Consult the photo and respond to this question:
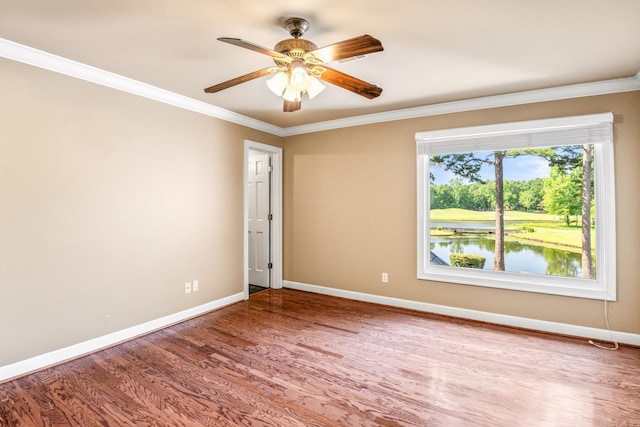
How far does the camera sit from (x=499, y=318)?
11.1ft

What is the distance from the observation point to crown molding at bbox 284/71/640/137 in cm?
290

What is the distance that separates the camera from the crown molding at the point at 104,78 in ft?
7.59

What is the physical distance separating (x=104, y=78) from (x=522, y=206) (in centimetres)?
418

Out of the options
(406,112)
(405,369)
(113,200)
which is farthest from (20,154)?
(406,112)

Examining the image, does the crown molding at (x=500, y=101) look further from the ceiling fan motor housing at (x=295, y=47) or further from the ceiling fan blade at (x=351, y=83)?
the ceiling fan motor housing at (x=295, y=47)

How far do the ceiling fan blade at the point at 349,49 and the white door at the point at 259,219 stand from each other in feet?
10.4

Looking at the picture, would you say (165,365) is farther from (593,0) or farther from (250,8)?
(593,0)

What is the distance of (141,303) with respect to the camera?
10.2ft

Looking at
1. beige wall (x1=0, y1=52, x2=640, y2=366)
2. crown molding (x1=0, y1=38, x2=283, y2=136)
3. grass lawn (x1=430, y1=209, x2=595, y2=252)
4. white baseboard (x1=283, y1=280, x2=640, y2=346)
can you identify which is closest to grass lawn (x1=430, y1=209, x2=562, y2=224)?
grass lawn (x1=430, y1=209, x2=595, y2=252)

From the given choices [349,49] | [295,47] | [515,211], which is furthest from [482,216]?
[295,47]

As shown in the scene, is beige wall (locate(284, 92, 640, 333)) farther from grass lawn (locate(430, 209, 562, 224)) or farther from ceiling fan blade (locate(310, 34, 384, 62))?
ceiling fan blade (locate(310, 34, 384, 62))

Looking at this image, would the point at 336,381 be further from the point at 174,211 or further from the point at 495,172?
the point at 495,172

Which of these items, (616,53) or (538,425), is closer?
(538,425)

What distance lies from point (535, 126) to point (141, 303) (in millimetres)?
4194
